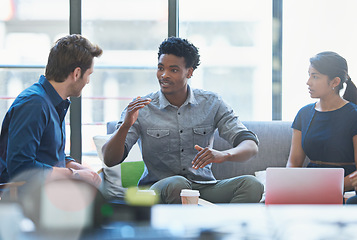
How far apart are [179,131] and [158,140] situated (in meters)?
0.13

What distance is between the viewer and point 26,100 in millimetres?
1741

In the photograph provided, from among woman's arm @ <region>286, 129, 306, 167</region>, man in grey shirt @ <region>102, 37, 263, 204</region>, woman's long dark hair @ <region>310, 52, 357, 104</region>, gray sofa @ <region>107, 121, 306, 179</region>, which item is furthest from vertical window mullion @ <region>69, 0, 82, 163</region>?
woman's long dark hair @ <region>310, 52, 357, 104</region>

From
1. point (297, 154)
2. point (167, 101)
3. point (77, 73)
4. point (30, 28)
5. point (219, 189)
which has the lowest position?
point (219, 189)

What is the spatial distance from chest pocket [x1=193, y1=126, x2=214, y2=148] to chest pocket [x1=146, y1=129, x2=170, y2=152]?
154 mm

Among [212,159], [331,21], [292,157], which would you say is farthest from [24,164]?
[331,21]

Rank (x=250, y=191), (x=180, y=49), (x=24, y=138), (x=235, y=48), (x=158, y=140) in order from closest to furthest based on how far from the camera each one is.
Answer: (x=24, y=138) < (x=250, y=191) < (x=158, y=140) < (x=180, y=49) < (x=235, y=48)

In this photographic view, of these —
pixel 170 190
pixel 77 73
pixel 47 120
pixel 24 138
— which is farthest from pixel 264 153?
pixel 24 138

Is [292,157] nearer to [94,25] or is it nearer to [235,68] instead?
[235,68]

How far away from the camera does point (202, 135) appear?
7.85ft

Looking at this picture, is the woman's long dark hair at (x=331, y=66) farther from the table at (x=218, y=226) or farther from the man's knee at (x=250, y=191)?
the table at (x=218, y=226)

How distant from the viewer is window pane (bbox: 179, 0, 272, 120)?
12.8ft

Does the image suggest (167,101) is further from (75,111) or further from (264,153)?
(75,111)

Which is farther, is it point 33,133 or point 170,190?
point 170,190

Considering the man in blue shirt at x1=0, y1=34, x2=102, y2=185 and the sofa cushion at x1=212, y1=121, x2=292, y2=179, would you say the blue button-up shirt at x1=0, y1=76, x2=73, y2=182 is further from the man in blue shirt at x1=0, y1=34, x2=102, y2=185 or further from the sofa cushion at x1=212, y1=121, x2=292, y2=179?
the sofa cushion at x1=212, y1=121, x2=292, y2=179
